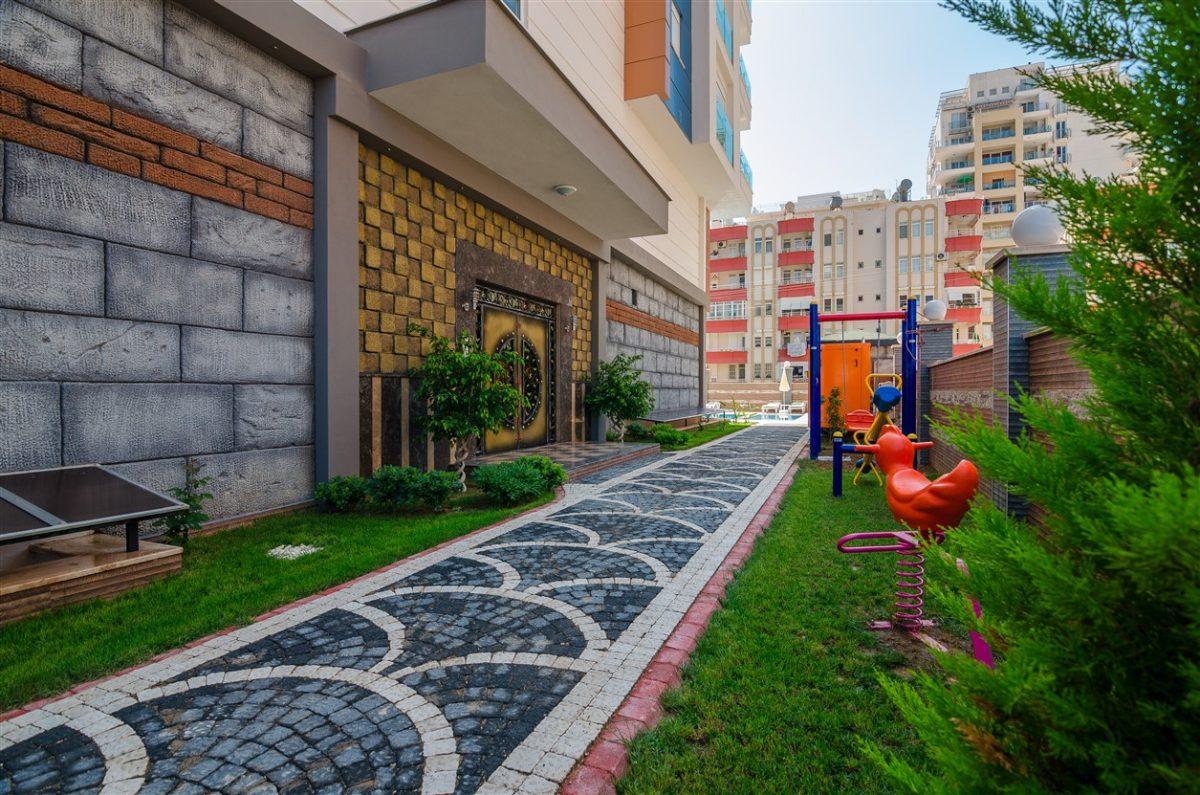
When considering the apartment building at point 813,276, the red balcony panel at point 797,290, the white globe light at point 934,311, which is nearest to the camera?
the white globe light at point 934,311

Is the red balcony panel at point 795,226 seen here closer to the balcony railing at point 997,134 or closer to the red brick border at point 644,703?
the balcony railing at point 997,134

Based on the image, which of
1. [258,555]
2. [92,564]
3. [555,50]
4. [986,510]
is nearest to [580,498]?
[258,555]

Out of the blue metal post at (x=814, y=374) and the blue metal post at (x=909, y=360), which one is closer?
the blue metal post at (x=909, y=360)

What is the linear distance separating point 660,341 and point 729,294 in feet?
105

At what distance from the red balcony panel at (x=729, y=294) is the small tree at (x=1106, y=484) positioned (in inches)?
1838

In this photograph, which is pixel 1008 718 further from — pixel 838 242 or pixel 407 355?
pixel 838 242

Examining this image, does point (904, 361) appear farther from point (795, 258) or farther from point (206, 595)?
point (795, 258)

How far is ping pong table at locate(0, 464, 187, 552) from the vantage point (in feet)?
11.1

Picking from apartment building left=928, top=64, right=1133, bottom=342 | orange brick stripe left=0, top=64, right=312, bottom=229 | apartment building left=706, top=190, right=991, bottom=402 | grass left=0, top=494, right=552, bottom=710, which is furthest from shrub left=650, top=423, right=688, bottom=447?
apartment building left=928, top=64, right=1133, bottom=342

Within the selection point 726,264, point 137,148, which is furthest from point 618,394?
point 726,264

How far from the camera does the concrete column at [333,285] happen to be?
20.4 ft

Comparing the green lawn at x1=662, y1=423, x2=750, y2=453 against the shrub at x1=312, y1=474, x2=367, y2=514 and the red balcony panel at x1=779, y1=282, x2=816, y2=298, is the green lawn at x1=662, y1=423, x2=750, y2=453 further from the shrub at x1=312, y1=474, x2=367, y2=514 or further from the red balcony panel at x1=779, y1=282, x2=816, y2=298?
the red balcony panel at x1=779, y1=282, x2=816, y2=298

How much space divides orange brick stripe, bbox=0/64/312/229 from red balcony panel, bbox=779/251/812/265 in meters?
43.8

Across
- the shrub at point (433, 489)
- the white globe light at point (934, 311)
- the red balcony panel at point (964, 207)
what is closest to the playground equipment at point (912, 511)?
the shrub at point (433, 489)
